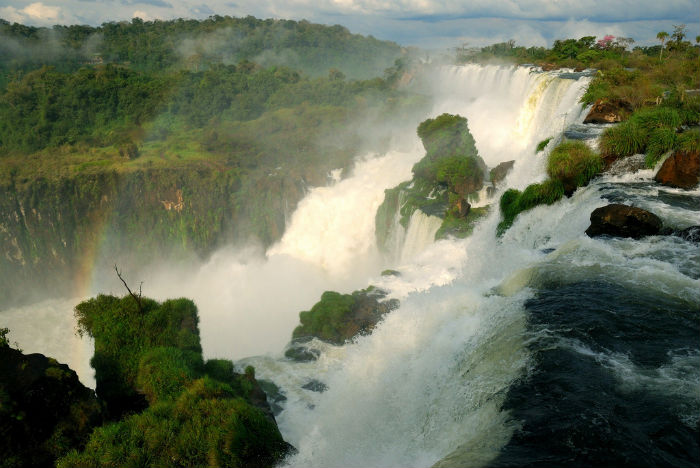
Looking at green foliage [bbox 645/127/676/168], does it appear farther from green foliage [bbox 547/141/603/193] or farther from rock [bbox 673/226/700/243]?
rock [bbox 673/226/700/243]

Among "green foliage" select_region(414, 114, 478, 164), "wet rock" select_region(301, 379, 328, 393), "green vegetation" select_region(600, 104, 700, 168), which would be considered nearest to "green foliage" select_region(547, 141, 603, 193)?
"green vegetation" select_region(600, 104, 700, 168)

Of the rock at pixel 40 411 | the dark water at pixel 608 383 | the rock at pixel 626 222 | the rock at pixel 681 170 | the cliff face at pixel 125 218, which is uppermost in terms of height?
the rock at pixel 681 170

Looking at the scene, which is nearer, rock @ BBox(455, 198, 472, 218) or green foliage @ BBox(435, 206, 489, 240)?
green foliage @ BBox(435, 206, 489, 240)

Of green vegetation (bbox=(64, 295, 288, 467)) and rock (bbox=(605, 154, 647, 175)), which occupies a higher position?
rock (bbox=(605, 154, 647, 175))

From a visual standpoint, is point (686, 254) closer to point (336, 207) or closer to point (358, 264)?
point (358, 264)

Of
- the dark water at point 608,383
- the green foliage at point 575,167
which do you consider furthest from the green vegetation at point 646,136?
the dark water at point 608,383

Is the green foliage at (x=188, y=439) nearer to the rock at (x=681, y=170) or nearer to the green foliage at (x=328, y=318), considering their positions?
the green foliage at (x=328, y=318)
